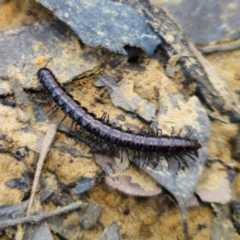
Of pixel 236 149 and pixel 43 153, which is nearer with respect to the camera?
pixel 43 153

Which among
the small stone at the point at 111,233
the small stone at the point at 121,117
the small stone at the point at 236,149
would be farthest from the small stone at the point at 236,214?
the small stone at the point at 121,117

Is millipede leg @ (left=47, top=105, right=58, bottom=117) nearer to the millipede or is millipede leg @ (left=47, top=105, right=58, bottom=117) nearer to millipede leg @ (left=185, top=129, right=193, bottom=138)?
the millipede

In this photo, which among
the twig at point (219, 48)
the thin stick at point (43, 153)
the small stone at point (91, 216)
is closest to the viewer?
the thin stick at point (43, 153)

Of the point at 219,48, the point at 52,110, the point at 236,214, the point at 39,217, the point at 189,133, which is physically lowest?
the point at 39,217

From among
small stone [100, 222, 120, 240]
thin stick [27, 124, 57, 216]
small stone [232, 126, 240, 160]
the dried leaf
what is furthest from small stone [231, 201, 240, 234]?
thin stick [27, 124, 57, 216]

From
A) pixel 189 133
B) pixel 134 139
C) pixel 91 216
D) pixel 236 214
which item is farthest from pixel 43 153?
pixel 236 214

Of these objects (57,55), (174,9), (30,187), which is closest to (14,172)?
(30,187)

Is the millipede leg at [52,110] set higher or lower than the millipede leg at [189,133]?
lower

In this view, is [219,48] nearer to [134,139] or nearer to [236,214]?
[134,139]

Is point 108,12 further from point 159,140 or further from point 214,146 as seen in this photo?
point 214,146

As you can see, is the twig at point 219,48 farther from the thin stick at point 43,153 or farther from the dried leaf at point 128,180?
the thin stick at point 43,153
